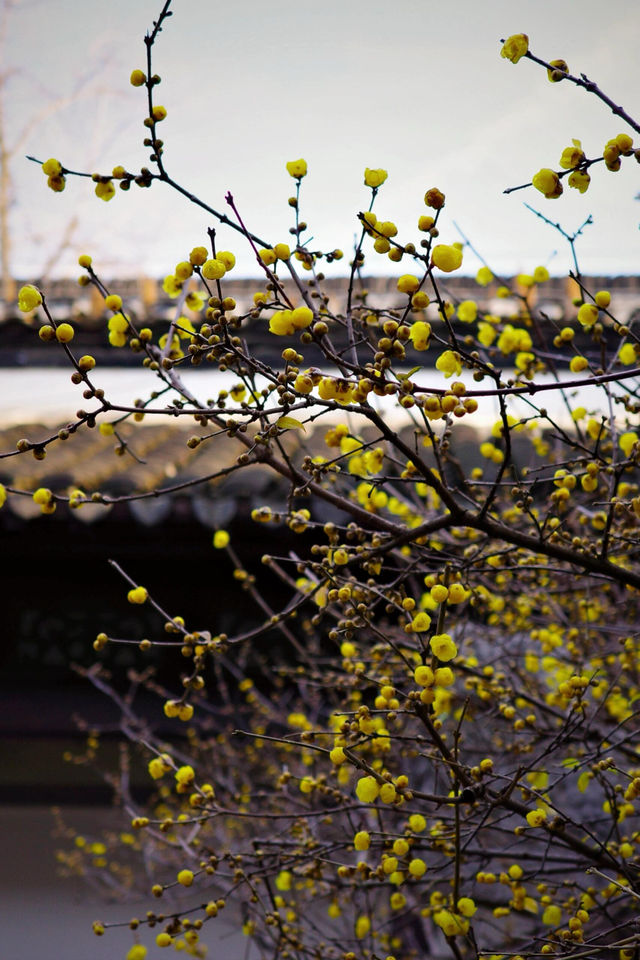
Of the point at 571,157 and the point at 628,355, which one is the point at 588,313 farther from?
the point at 628,355

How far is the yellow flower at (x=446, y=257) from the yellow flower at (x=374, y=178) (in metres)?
0.17

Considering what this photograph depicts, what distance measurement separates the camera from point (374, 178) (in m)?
1.13

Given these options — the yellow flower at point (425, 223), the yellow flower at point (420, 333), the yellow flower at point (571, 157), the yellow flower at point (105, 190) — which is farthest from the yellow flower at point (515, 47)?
the yellow flower at point (105, 190)

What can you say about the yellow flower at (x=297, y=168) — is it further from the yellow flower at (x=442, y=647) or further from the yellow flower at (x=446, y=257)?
the yellow flower at (x=442, y=647)

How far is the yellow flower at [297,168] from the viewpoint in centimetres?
122

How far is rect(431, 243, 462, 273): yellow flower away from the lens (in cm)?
102

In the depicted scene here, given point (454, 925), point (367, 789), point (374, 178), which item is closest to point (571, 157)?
point (374, 178)

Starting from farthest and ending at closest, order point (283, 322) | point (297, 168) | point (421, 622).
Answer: point (297, 168) < point (421, 622) < point (283, 322)

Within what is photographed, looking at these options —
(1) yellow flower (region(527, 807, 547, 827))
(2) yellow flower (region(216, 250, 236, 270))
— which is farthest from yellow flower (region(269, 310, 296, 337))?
(1) yellow flower (region(527, 807, 547, 827))

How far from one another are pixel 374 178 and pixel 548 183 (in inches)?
9.7

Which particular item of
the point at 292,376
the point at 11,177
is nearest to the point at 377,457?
the point at 292,376

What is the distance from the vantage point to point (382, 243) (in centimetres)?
105

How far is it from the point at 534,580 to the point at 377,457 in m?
A: 0.78

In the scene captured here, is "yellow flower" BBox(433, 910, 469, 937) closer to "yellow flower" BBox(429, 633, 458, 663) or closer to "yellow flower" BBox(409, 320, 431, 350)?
"yellow flower" BBox(429, 633, 458, 663)
